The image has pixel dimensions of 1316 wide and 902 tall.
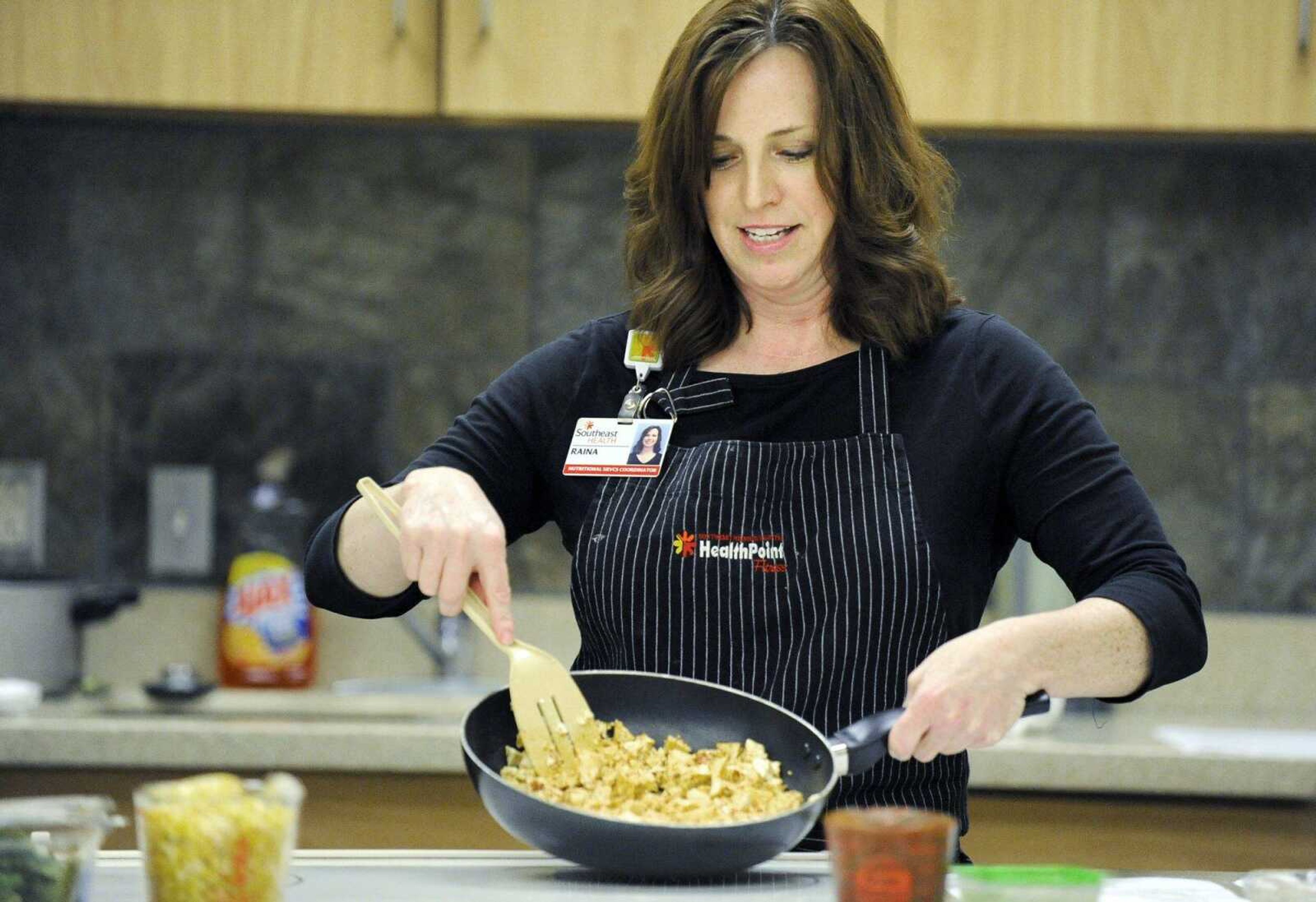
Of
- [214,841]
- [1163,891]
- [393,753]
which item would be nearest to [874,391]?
[1163,891]

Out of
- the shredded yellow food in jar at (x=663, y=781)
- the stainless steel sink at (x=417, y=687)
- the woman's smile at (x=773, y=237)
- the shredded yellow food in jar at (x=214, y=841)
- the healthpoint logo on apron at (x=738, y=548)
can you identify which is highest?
the woman's smile at (x=773, y=237)

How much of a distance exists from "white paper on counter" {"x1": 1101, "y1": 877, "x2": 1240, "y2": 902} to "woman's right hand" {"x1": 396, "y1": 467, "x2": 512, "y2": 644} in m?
0.45

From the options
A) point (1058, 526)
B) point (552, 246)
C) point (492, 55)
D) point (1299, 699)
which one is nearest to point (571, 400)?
point (1058, 526)

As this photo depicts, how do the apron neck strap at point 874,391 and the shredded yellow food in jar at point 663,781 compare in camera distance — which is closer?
the shredded yellow food in jar at point 663,781

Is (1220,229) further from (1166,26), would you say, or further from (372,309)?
(372,309)

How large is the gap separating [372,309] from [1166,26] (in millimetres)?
1350

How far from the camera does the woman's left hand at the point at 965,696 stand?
103 cm

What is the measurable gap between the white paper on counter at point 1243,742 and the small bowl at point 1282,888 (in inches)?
46.4

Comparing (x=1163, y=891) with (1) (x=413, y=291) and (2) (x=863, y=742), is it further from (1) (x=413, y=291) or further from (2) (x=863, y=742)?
(1) (x=413, y=291)

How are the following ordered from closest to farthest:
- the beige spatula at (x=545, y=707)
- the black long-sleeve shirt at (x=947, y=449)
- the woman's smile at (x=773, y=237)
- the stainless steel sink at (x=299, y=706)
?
the beige spatula at (x=545, y=707)
the black long-sleeve shirt at (x=947, y=449)
the woman's smile at (x=773, y=237)
the stainless steel sink at (x=299, y=706)

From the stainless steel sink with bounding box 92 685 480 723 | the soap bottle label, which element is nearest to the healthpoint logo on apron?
the stainless steel sink with bounding box 92 685 480 723

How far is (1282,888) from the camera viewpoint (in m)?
1.00

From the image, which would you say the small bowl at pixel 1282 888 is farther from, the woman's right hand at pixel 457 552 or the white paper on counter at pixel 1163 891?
the woman's right hand at pixel 457 552

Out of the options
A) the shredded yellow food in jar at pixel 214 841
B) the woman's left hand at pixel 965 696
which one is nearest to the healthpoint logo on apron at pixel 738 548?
the woman's left hand at pixel 965 696
